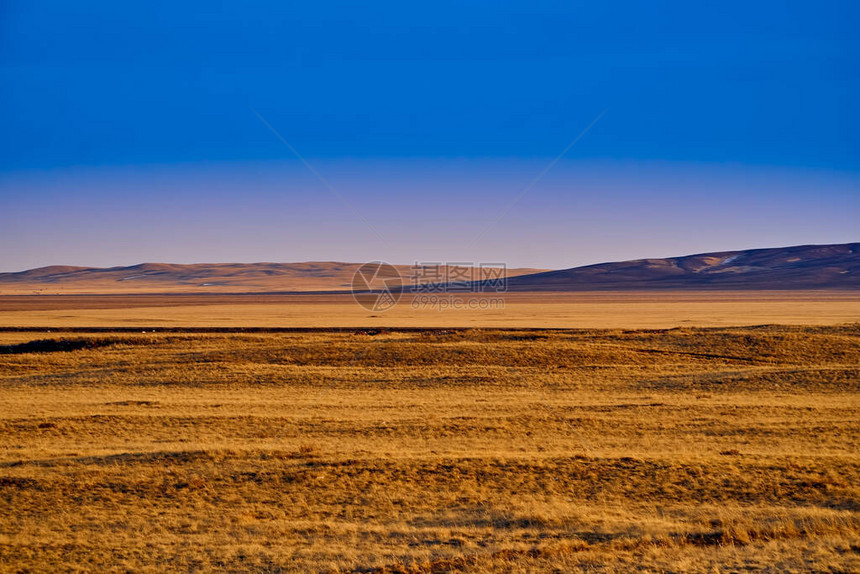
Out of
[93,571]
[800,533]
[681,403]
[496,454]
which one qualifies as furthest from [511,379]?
[93,571]

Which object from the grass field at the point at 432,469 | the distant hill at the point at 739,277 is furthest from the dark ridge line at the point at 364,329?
the distant hill at the point at 739,277

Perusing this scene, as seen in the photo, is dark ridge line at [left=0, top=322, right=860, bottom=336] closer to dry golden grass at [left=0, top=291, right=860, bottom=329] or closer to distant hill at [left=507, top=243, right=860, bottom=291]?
dry golden grass at [left=0, top=291, right=860, bottom=329]

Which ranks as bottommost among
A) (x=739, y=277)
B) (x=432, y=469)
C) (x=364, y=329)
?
(x=432, y=469)

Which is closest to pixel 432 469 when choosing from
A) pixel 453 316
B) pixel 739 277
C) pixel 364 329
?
pixel 364 329

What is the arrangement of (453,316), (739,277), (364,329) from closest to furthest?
(364,329) → (453,316) → (739,277)

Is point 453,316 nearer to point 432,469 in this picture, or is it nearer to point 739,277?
point 432,469

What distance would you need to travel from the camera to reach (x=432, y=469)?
41.5ft

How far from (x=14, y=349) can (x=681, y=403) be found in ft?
101

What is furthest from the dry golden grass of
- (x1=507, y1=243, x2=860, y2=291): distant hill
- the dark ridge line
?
(x1=507, y1=243, x2=860, y2=291): distant hill

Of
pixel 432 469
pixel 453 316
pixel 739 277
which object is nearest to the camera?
pixel 432 469

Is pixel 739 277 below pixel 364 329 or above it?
above

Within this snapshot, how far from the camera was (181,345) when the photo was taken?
34.2m

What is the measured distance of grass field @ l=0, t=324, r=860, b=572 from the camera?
8977 millimetres

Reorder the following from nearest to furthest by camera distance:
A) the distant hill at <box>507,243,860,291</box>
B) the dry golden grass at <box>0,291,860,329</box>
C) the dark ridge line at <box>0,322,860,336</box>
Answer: the dark ridge line at <box>0,322,860,336</box>, the dry golden grass at <box>0,291,860,329</box>, the distant hill at <box>507,243,860,291</box>
